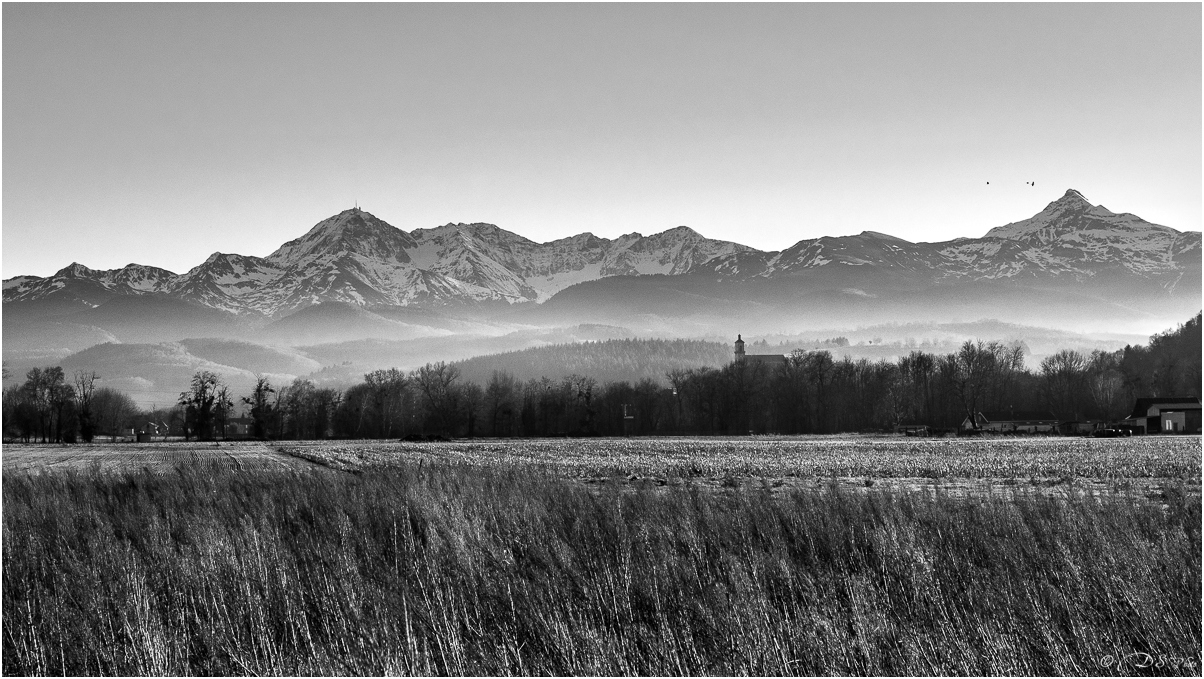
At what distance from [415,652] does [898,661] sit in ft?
18.3

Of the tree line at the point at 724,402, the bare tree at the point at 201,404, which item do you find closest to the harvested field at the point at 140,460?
the bare tree at the point at 201,404

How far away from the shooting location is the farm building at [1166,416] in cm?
11646

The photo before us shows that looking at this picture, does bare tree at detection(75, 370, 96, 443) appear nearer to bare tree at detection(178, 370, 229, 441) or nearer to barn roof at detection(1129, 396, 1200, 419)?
bare tree at detection(178, 370, 229, 441)

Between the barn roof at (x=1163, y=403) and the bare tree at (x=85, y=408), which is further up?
the bare tree at (x=85, y=408)

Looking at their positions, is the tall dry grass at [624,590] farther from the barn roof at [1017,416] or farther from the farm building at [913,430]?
the barn roof at [1017,416]

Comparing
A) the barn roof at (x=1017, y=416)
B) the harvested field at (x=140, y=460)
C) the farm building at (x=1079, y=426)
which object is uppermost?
the harvested field at (x=140, y=460)

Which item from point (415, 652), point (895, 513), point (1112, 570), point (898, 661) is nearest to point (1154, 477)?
point (895, 513)

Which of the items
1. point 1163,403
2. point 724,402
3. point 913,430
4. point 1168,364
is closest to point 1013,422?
point 913,430

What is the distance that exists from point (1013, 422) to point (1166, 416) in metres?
26.3

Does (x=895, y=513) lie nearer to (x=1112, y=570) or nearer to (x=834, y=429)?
(x=1112, y=570)

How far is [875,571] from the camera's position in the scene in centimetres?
1467

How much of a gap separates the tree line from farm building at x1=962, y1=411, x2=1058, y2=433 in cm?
210

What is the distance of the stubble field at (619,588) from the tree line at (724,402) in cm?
12630

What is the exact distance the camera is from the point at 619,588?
46.1ft
